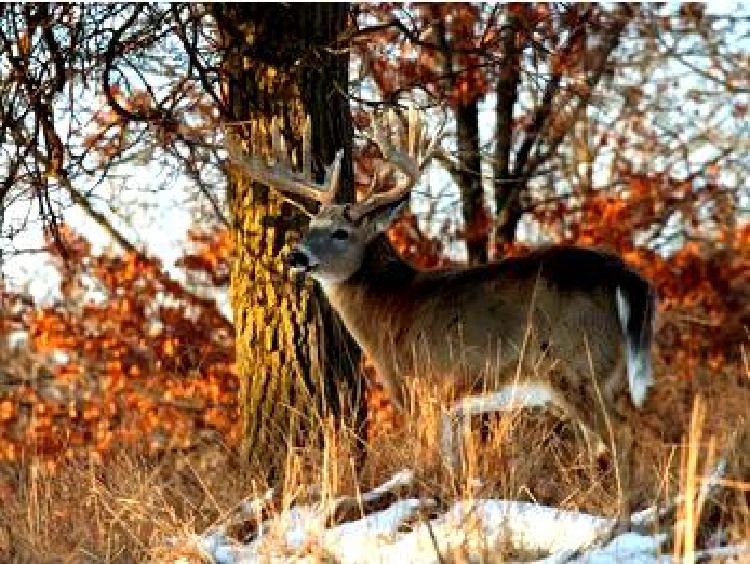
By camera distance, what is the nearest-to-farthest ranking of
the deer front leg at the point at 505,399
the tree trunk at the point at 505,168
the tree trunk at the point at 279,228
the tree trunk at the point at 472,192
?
the deer front leg at the point at 505,399 < the tree trunk at the point at 279,228 < the tree trunk at the point at 472,192 < the tree trunk at the point at 505,168

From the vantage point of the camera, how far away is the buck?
25.4ft

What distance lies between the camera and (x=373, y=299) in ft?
28.7

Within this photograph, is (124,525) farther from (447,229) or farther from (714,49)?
(714,49)

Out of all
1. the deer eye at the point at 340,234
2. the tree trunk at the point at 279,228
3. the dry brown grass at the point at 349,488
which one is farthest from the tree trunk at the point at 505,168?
the dry brown grass at the point at 349,488

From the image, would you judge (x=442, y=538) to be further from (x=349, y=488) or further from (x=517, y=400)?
(x=517, y=400)

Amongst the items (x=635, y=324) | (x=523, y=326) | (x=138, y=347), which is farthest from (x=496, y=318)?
(x=138, y=347)

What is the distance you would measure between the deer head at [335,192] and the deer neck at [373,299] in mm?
78

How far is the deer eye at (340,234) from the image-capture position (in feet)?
28.0

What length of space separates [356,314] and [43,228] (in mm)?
1893

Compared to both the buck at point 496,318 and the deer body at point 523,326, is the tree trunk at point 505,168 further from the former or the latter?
the deer body at point 523,326

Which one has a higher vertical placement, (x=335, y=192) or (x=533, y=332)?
(x=335, y=192)

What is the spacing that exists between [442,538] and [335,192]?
349 cm

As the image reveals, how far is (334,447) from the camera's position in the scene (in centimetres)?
612

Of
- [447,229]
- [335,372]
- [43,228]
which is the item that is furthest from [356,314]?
[447,229]
